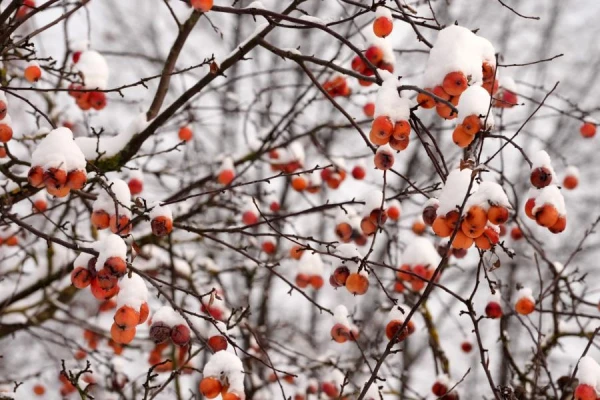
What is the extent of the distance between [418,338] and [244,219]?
934 centimetres

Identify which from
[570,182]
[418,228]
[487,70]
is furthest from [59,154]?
[570,182]

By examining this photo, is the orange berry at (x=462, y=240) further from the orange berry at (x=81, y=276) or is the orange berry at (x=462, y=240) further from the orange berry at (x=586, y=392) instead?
the orange berry at (x=81, y=276)

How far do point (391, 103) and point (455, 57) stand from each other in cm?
26

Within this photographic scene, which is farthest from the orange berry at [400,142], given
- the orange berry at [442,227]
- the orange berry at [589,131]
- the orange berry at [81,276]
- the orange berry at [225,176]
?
the orange berry at [589,131]

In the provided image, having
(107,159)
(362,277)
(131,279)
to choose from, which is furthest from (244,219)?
(131,279)

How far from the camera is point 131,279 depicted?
1.99 m

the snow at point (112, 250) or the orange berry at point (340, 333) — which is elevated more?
the orange berry at point (340, 333)

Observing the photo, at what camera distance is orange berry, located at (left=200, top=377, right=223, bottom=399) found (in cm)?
195

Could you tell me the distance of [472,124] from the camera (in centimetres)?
190

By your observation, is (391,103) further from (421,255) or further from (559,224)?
(421,255)

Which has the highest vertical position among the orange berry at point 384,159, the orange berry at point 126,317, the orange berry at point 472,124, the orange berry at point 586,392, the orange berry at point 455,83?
the orange berry at point 455,83

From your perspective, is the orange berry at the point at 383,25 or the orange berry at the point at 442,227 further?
the orange berry at the point at 383,25

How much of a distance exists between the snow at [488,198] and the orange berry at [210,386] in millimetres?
974

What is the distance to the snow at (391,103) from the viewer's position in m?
1.99
